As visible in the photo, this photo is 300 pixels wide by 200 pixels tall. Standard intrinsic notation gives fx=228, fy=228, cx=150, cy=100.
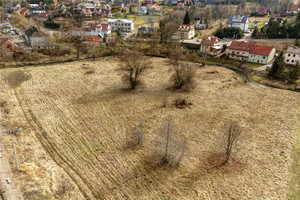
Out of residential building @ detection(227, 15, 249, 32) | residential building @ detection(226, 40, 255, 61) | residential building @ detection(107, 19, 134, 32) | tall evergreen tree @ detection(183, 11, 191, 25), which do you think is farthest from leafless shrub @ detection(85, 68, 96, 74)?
residential building @ detection(227, 15, 249, 32)

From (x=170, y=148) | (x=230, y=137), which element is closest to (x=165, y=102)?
(x=170, y=148)

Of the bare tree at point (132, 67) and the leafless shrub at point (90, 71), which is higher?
the bare tree at point (132, 67)

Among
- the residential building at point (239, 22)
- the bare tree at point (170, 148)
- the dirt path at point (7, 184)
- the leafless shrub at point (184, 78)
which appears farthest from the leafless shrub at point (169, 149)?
the residential building at point (239, 22)

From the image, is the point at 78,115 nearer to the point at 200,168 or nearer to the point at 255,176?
the point at 200,168

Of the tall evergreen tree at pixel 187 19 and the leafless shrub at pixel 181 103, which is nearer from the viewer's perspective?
the leafless shrub at pixel 181 103

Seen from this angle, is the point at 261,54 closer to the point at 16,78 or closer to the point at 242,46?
the point at 242,46

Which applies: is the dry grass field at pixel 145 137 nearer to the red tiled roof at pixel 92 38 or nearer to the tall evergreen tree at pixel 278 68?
the tall evergreen tree at pixel 278 68

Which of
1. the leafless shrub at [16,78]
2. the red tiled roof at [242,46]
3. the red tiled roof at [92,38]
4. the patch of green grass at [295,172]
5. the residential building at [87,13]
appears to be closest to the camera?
the patch of green grass at [295,172]
